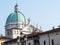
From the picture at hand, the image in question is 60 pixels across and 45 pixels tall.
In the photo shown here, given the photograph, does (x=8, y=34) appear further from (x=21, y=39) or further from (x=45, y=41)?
(x=45, y=41)

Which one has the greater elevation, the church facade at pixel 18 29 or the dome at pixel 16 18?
the dome at pixel 16 18

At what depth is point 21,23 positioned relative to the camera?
76.4 m

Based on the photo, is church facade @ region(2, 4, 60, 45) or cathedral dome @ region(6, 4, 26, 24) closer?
church facade @ region(2, 4, 60, 45)

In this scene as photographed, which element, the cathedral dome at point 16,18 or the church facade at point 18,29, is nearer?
the church facade at point 18,29

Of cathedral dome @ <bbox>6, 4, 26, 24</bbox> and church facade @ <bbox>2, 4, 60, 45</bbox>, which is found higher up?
cathedral dome @ <bbox>6, 4, 26, 24</bbox>

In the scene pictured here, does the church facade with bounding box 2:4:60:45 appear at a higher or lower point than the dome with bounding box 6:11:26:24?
lower

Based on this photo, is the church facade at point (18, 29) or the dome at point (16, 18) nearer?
the church facade at point (18, 29)

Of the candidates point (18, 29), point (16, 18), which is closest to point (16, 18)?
point (16, 18)

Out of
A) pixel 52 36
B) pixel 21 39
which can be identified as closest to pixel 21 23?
pixel 21 39

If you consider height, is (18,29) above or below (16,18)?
below

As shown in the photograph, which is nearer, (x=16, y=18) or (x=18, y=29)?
(x=18, y=29)

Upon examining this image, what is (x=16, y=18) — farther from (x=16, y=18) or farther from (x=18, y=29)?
(x=18, y=29)

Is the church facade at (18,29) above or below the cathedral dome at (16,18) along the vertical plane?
below

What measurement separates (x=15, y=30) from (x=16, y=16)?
5259 mm
